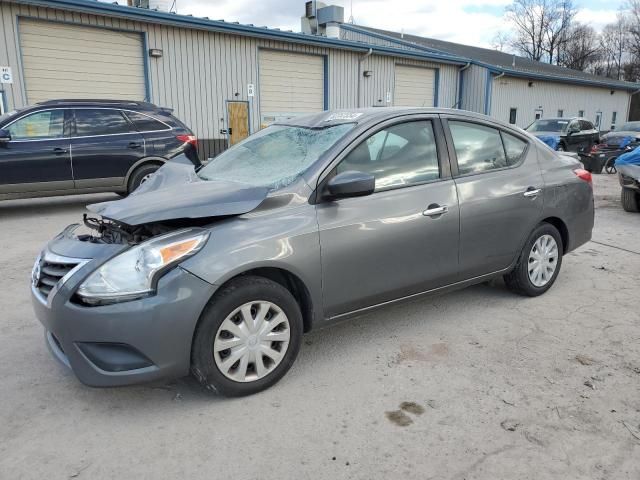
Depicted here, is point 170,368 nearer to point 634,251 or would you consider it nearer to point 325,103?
point 634,251

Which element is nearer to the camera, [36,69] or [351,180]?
[351,180]

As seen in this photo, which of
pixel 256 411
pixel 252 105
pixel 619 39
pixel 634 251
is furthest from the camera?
pixel 619 39

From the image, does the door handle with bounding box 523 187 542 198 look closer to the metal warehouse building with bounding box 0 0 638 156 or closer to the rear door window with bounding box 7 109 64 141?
the rear door window with bounding box 7 109 64 141

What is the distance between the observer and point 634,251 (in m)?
6.29

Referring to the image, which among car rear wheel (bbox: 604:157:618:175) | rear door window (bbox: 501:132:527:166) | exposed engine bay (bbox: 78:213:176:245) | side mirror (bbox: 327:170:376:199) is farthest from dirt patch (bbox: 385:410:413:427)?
car rear wheel (bbox: 604:157:618:175)

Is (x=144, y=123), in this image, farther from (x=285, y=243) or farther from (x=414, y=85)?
(x=414, y=85)

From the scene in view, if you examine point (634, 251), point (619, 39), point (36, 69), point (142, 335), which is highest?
point (619, 39)

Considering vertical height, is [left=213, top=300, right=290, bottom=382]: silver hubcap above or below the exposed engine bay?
below

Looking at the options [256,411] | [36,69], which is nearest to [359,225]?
[256,411]

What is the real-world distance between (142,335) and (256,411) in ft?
2.47

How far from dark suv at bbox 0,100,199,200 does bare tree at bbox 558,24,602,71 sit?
71.4 metres

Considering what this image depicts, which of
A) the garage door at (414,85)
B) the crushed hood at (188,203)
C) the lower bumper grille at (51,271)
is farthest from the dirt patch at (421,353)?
the garage door at (414,85)

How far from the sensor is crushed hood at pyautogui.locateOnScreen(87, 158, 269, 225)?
2883 mm

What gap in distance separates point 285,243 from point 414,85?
68.1ft
